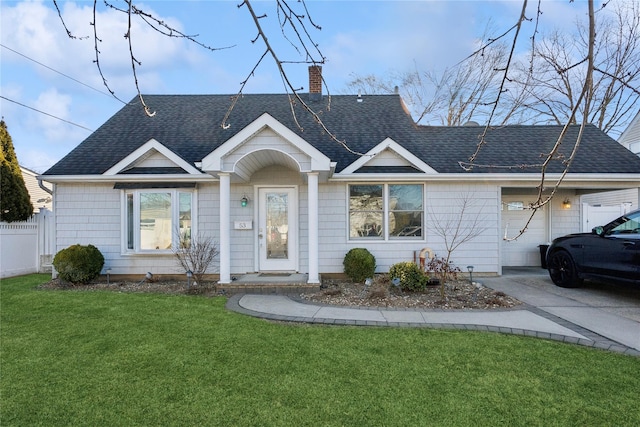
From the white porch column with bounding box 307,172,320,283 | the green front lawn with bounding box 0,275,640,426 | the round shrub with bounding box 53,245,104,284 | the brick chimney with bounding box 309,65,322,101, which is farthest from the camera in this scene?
the brick chimney with bounding box 309,65,322,101

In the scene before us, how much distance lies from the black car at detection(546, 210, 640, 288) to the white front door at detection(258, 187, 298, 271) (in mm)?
6193

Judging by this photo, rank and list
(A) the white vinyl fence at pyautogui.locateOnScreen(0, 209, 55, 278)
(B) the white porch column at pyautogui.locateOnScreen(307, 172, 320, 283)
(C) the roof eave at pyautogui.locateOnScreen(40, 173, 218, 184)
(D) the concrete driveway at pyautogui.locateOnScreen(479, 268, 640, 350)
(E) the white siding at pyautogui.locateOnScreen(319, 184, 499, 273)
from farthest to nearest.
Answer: (A) the white vinyl fence at pyautogui.locateOnScreen(0, 209, 55, 278) → (E) the white siding at pyautogui.locateOnScreen(319, 184, 499, 273) → (C) the roof eave at pyautogui.locateOnScreen(40, 173, 218, 184) → (B) the white porch column at pyautogui.locateOnScreen(307, 172, 320, 283) → (D) the concrete driveway at pyautogui.locateOnScreen(479, 268, 640, 350)

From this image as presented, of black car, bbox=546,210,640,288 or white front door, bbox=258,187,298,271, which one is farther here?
A: white front door, bbox=258,187,298,271

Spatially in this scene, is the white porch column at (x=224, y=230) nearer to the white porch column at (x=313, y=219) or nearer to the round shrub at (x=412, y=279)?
the white porch column at (x=313, y=219)

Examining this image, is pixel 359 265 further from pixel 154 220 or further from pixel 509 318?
pixel 154 220

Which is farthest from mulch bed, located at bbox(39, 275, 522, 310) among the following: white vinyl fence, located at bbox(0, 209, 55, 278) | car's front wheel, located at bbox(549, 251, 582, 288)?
white vinyl fence, located at bbox(0, 209, 55, 278)

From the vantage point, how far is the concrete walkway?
186 inches

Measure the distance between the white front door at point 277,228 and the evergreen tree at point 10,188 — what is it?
757cm

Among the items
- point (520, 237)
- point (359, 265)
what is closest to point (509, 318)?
point (359, 265)

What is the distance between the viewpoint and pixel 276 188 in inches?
363

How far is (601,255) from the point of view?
6812 millimetres

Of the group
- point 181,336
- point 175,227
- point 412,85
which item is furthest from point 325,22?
point 412,85

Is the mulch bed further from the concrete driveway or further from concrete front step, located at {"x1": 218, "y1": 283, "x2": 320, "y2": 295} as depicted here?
the concrete driveway

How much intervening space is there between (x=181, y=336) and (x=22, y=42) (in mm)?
3668
